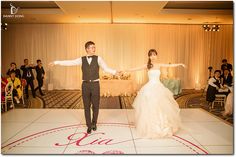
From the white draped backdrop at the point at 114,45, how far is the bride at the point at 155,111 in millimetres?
7787

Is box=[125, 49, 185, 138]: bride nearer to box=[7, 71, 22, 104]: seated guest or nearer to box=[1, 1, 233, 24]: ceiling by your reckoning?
box=[1, 1, 233, 24]: ceiling

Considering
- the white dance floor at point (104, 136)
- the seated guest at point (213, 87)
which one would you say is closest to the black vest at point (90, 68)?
the white dance floor at point (104, 136)

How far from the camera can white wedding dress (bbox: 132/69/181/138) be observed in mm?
4207

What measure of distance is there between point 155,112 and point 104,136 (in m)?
0.98

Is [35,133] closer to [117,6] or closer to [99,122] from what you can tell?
[99,122]

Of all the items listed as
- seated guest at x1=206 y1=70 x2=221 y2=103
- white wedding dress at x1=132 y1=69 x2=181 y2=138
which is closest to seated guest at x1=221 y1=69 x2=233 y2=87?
seated guest at x1=206 y1=70 x2=221 y2=103

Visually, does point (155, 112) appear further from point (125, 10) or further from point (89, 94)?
point (125, 10)

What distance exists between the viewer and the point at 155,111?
4.22m

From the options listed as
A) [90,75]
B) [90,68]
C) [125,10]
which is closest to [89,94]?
[90,75]

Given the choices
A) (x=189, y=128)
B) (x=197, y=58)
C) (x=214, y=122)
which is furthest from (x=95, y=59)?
(x=197, y=58)

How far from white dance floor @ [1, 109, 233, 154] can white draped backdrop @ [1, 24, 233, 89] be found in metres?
6.37

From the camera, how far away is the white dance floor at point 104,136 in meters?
3.68

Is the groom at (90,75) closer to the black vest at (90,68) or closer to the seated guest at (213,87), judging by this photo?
the black vest at (90,68)

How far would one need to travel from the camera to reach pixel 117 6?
8.18 m
